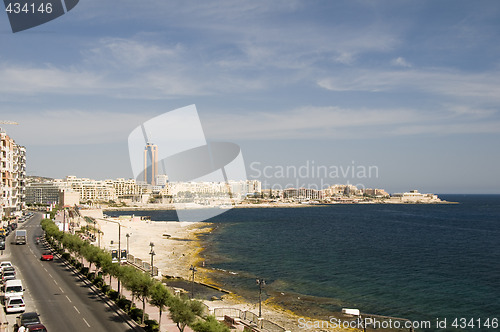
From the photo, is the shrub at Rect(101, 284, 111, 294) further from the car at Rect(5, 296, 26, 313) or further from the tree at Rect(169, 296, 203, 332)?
the tree at Rect(169, 296, 203, 332)

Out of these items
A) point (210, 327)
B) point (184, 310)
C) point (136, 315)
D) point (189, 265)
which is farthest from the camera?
point (189, 265)

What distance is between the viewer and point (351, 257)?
2388 inches

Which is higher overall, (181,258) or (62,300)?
(62,300)

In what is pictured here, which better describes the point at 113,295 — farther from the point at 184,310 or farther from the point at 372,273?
the point at 372,273

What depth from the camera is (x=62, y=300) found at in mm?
27141

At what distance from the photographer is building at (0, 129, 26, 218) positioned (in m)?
77.4

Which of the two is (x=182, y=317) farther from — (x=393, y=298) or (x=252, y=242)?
(x=252, y=242)

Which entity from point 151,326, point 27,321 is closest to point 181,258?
point 151,326

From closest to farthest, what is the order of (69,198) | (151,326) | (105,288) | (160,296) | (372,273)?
1. (160,296)
2. (151,326)
3. (105,288)
4. (372,273)
5. (69,198)

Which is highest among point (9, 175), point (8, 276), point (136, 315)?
point (9, 175)

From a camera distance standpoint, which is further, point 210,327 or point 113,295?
point 113,295

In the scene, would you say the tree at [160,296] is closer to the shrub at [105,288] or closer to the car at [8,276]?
the shrub at [105,288]

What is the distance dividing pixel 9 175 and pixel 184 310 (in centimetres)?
7964

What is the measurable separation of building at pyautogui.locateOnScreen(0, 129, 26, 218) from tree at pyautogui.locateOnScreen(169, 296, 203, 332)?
2719 inches
